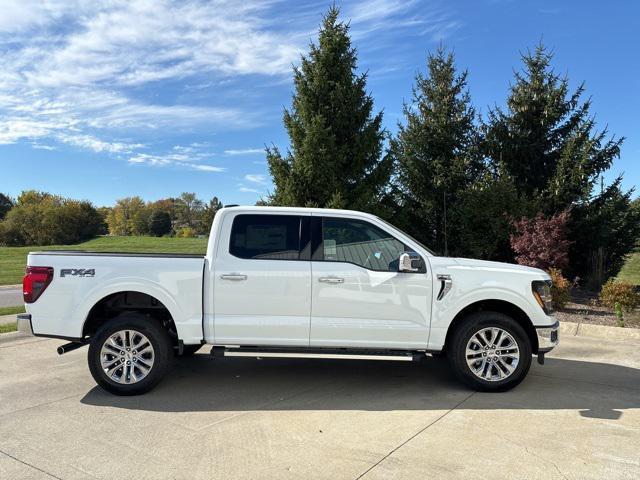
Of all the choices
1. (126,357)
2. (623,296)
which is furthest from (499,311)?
(623,296)

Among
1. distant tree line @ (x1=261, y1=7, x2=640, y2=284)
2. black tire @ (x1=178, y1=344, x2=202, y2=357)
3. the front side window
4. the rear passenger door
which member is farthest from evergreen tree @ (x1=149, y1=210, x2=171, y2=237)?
the front side window

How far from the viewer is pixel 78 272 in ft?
16.4

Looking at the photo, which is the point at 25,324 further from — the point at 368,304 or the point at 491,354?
the point at 491,354

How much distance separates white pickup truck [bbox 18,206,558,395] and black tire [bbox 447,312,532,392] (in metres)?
0.01

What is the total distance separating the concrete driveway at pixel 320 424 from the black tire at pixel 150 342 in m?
0.15

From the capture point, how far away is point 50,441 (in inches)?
154

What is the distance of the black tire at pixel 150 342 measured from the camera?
4953 millimetres

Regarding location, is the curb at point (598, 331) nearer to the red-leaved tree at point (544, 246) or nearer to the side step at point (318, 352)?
the red-leaved tree at point (544, 246)

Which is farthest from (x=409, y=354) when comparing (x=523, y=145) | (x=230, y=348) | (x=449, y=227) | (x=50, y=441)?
(x=523, y=145)

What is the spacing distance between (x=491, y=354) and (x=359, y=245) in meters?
1.77

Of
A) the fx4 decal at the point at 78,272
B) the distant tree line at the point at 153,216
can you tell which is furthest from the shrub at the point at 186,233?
the fx4 decal at the point at 78,272

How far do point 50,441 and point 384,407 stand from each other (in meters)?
2.88

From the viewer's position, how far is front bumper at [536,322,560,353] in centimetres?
507

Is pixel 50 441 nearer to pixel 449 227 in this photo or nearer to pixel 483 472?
pixel 483 472
